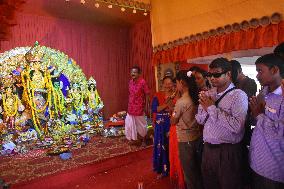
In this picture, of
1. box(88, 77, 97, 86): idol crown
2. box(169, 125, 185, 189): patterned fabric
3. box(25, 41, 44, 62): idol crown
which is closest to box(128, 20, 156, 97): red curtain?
box(88, 77, 97, 86): idol crown

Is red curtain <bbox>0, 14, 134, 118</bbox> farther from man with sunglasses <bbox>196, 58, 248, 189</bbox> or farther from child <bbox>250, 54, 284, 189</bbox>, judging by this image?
child <bbox>250, 54, 284, 189</bbox>

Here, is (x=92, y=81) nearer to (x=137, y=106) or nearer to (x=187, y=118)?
(x=137, y=106)

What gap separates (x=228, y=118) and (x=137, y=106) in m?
3.17

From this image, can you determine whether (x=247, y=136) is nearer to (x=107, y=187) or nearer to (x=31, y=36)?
(x=107, y=187)

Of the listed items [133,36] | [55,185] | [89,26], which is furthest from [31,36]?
[55,185]

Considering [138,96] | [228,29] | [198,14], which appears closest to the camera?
[228,29]

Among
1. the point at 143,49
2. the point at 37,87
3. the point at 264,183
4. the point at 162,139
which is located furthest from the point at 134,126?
the point at 143,49

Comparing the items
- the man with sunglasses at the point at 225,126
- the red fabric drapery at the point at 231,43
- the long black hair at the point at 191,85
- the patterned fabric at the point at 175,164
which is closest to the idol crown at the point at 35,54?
the red fabric drapery at the point at 231,43

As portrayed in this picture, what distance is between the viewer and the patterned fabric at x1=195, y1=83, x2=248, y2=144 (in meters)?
1.86

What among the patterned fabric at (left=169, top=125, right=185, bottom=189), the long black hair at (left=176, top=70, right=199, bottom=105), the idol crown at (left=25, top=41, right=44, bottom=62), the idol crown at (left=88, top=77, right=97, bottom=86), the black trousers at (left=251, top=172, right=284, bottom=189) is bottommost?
the patterned fabric at (left=169, top=125, right=185, bottom=189)

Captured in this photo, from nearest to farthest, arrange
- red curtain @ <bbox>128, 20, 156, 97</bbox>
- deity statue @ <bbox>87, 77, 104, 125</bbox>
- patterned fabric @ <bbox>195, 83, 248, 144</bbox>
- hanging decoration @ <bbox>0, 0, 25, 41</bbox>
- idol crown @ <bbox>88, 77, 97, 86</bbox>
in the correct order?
patterned fabric @ <bbox>195, 83, 248, 144</bbox>, hanging decoration @ <bbox>0, 0, 25, 41</bbox>, deity statue @ <bbox>87, 77, 104, 125</bbox>, idol crown @ <bbox>88, 77, 97, 86</bbox>, red curtain @ <bbox>128, 20, 156, 97</bbox>

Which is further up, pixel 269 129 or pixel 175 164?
pixel 269 129

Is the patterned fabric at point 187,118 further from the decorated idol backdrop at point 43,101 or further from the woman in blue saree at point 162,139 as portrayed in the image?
the decorated idol backdrop at point 43,101

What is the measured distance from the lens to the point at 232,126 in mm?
1856
